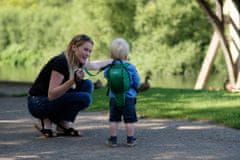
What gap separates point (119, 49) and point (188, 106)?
163 inches

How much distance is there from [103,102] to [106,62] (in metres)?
4.94

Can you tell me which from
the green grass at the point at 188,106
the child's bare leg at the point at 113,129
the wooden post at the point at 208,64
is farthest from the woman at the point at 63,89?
the wooden post at the point at 208,64

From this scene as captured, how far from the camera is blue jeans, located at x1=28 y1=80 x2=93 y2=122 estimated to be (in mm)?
8125

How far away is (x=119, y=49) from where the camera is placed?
7.46 m

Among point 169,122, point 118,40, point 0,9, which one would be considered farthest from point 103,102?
point 0,9

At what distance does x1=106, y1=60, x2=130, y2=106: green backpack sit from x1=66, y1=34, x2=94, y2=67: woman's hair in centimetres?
50

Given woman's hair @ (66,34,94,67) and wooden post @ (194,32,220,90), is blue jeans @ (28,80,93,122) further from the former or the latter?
wooden post @ (194,32,220,90)

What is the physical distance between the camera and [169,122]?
9.71m

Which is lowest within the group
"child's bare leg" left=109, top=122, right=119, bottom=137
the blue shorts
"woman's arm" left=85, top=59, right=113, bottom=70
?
"child's bare leg" left=109, top=122, right=119, bottom=137

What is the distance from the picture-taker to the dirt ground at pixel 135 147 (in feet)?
22.9

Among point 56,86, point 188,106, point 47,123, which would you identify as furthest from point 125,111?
point 188,106

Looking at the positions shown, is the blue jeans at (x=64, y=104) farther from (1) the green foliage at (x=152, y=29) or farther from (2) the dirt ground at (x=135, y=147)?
(1) the green foliage at (x=152, y=29)

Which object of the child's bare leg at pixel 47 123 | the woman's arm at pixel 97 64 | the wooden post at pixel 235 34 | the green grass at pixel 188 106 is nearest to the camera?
the woman's arm at pixel 97 64

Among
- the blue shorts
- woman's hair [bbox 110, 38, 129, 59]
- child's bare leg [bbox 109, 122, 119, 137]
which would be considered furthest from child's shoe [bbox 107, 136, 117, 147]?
woman's hair [bbox 110, 38, 129, 59]
